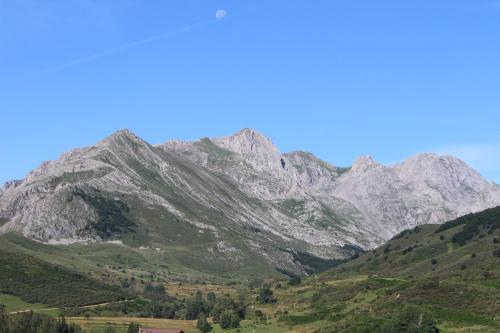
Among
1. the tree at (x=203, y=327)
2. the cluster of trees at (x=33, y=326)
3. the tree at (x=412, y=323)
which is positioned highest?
the cluster of trees at (x=33, y=326)

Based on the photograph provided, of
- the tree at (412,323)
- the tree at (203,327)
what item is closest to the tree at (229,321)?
the tree at (203,327)

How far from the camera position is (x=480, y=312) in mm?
134375

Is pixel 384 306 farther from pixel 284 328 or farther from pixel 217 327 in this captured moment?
pixel 217 327

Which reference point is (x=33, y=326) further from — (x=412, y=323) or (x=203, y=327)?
(x=412, y=323)

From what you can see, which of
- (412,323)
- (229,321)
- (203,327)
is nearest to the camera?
(412,323)

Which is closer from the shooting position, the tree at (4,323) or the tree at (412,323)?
the tree at (412,323)

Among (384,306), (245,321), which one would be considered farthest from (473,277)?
(245,321)

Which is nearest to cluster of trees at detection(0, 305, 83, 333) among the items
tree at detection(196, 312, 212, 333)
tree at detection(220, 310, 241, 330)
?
tree at detection(196, 312, 212, 333)

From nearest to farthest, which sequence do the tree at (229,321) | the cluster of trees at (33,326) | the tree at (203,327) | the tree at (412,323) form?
the tree at (412,323) → the cluster of trees at (33,326) → the tree at (229,321) → the tree at (203,327)

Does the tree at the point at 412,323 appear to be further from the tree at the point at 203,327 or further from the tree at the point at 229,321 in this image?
the tree at the point at 203,327

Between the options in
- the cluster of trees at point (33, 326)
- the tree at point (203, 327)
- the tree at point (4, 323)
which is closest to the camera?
the tree at point (4, 323)

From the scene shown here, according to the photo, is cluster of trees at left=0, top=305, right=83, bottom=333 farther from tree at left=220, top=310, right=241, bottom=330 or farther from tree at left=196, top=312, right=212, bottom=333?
tree at left=220, top=310, right=241, bottom=330

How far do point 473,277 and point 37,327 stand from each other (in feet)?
381

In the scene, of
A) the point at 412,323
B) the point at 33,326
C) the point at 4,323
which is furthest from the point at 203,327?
the point at 412,323
